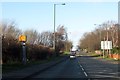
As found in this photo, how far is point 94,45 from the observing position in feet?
468

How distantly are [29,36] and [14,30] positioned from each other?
22.2 m

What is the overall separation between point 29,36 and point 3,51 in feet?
219

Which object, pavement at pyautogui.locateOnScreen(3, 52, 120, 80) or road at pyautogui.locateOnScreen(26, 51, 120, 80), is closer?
pavement at pyautogui.locateOnScreen(3, 52, 120, 80)

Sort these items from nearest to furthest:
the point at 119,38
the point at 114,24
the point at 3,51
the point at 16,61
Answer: the point at 3,51, the point at 16,61, the point at 119,38, the point at 114,24

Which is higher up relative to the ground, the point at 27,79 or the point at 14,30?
the point at 14,30

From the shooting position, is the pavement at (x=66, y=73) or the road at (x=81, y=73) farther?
the road at (x=81, y=73)

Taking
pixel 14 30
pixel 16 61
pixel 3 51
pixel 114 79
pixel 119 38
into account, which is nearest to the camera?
pixel 114 79

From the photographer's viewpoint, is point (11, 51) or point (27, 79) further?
point (11, 51)

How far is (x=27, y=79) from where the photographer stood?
80.4ft

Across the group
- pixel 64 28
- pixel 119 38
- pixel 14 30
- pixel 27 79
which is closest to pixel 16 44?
pixel 27 79

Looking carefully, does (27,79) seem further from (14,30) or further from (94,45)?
(94,45)

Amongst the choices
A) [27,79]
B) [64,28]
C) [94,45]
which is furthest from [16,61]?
[94,45]

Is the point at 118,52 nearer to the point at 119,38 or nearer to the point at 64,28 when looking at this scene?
the point at 119,38

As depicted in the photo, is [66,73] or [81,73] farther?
[66,73]
